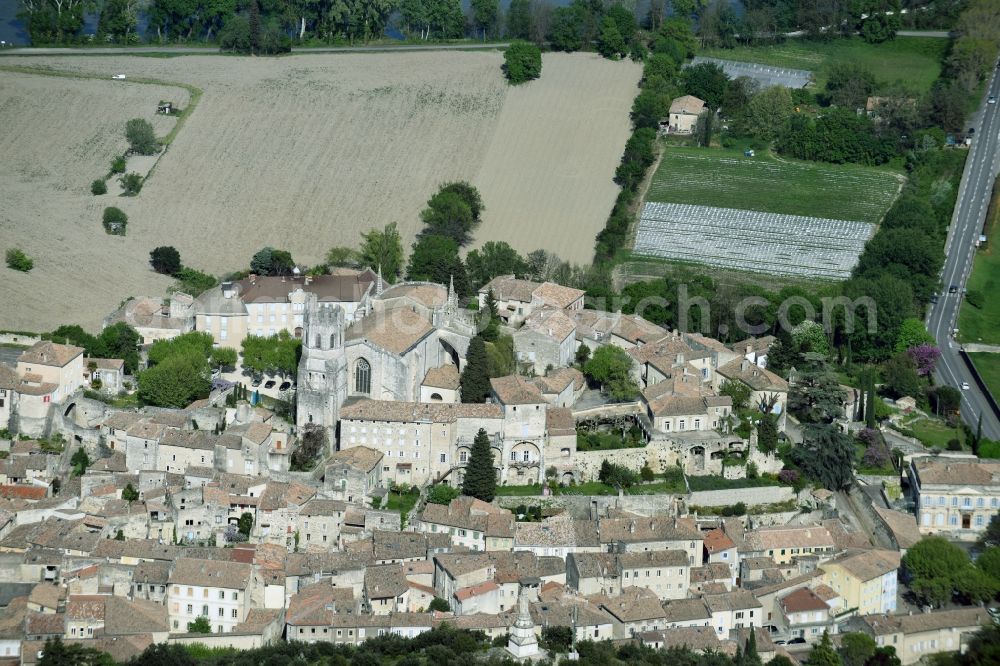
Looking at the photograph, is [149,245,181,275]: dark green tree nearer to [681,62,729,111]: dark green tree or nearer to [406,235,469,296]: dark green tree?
[406,235,469,296]: dark green tree

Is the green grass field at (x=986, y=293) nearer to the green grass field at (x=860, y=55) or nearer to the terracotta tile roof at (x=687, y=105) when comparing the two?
the terracotta tile roof at (x=687, y=105)

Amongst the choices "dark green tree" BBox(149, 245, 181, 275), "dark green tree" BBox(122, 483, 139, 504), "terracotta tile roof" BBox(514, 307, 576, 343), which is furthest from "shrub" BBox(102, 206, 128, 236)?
"dark green tree" BBox(122, 483, 139, 504)

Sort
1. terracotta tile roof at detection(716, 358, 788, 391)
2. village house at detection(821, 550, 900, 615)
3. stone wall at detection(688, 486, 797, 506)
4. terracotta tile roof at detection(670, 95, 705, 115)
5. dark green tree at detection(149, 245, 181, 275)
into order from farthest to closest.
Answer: terracotta tile roof at detection(670, 95, 705, 115) < dark green tree at detection(149, 245, 181, 275) < terracotta tile roof at detection(716, 358, 788, 391) < stone wall at detection(688, 486, 797, 506) < village house at detection(821, 550, 900, 615)

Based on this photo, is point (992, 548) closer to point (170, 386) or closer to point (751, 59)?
point (170, 386)

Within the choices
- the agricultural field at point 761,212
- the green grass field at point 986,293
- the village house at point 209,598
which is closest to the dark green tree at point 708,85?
the agricultural field at point 761,212

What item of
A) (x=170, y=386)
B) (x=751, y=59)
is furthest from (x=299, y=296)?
(x=751, y=59)
